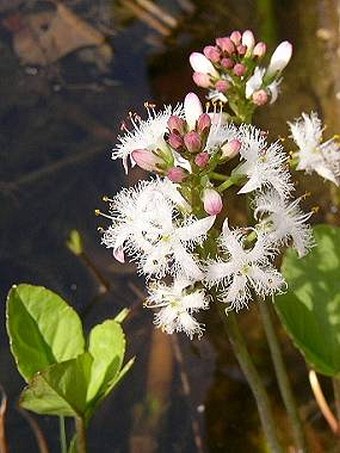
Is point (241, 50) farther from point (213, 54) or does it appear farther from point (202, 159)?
point (202, 159)

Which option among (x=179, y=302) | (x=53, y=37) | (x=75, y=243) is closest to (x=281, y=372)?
(x=179, y=302)

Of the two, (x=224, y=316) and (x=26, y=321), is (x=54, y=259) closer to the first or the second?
(x=26, y=321)

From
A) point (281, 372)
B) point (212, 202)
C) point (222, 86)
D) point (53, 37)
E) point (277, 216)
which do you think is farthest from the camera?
point (53, 37)

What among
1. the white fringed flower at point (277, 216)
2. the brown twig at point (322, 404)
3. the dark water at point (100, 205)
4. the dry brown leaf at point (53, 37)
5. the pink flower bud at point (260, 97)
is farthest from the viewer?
the dry brown leaf at point (53, 37)

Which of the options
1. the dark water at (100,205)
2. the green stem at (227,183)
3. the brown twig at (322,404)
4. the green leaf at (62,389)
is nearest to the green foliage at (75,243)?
the dark water at (100,205)

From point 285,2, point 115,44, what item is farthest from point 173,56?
point 285,2

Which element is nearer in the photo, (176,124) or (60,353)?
(176,124)

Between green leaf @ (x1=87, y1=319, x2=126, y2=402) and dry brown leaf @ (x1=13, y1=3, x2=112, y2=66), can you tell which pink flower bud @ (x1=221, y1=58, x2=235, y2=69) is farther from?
dry brown leaf @ (x1=13, y1=3, x2=112, y2=66)

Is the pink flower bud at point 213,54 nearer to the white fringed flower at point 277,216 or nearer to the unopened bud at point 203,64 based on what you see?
the unopened bud at point 203,64
